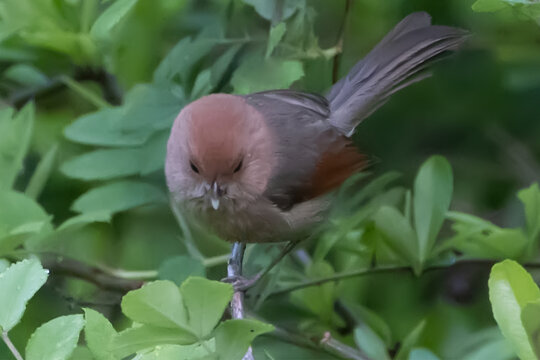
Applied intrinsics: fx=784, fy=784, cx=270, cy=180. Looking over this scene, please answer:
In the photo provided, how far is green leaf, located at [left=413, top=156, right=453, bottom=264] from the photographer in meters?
2.44

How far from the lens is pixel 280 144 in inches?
117

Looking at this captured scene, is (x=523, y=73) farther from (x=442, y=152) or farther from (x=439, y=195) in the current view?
(x=439, y=195)

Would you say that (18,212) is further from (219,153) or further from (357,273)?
(357,273)

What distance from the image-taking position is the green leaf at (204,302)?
147 centimetres

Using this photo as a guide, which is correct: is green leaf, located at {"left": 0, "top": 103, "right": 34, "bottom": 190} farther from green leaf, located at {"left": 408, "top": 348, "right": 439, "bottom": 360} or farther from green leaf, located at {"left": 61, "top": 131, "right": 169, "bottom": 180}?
green leaf, located at {"left": 408, "top": 348, "right": 439, "bottom": 360}

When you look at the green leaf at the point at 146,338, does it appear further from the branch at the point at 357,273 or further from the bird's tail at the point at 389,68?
the bird's tail at the point at 389,68

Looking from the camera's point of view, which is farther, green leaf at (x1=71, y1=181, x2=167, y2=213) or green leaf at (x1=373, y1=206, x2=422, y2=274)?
green leaf at (x1=71, y1=181, x2=167, y2=213)

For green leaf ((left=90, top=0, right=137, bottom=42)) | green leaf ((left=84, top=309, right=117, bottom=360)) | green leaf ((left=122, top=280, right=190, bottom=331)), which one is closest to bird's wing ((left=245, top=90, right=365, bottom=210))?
green leaf ((left=90, top=0, right=137, bottom=42))

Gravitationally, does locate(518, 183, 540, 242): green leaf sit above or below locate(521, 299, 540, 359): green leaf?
below

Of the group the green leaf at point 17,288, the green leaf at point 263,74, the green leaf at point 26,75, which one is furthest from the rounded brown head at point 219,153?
the green leaf at point 17,288

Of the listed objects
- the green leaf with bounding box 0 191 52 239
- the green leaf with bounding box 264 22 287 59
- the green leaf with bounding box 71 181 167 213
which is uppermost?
the green leaf with bounding box 264 22 287 59

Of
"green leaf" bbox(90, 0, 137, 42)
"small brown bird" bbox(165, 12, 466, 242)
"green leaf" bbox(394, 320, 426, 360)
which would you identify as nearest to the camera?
"green leaf" bbox(90, 0, 137, 42)

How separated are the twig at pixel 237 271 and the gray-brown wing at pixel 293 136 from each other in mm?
226

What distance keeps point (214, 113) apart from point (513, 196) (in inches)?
58.2
